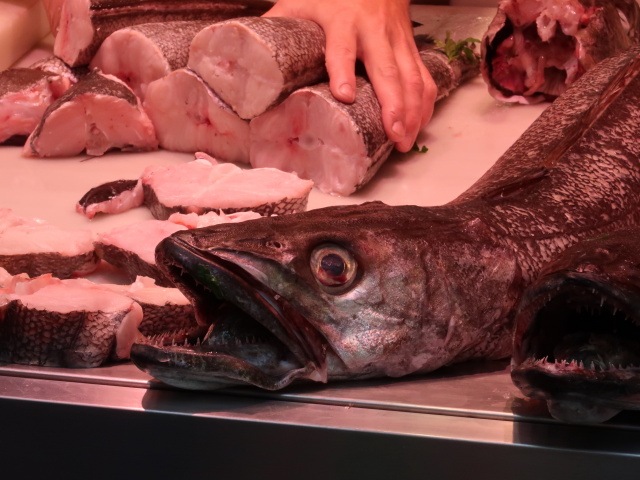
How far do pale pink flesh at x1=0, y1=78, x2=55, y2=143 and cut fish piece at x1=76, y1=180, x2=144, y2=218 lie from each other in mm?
749

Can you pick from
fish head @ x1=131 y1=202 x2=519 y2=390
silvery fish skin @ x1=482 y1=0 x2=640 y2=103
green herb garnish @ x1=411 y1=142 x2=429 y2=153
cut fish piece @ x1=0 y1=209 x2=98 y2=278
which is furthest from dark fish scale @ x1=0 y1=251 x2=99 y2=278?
silvery fish skin @ x1=482 y1=0 x2=640 y2=103

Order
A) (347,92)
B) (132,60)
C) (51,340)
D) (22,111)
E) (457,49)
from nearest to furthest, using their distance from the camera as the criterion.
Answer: (51,340)
(347,92)
(22,111)
(132,60)
(457,49)

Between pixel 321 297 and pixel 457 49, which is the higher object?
pixel 321 297

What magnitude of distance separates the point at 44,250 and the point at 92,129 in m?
1.19

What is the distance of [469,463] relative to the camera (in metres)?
1.52

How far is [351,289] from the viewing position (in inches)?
63.3

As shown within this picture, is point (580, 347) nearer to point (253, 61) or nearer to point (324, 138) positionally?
point (324, 138)

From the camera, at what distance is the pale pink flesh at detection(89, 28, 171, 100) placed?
A: 374cm

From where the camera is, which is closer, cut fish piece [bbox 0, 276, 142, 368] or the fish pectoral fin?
cut fish piece [bbox 0, 276, 142, 368]

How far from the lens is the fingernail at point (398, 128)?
3430mm

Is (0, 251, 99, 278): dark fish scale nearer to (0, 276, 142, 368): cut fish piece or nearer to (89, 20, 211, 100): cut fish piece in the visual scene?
(0, 276, 142, 368): cut fish piece

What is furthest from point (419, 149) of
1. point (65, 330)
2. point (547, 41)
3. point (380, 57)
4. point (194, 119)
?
point (65, 330)

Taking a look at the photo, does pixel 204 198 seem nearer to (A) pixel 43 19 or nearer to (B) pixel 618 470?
(B) pixel 618 470

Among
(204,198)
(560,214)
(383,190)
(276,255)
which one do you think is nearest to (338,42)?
(383,190)
